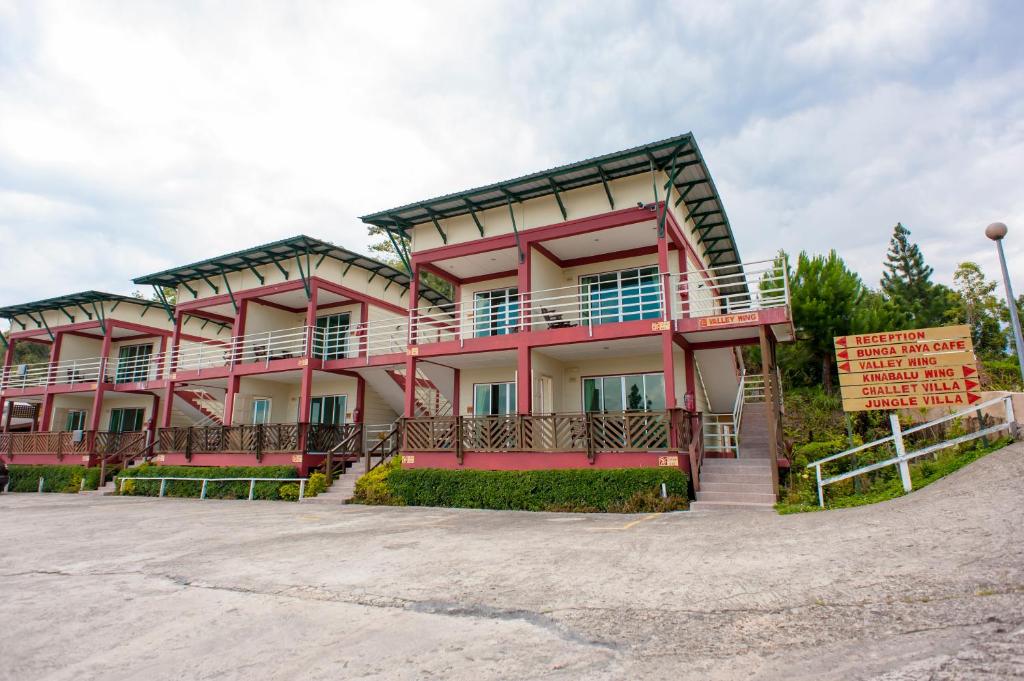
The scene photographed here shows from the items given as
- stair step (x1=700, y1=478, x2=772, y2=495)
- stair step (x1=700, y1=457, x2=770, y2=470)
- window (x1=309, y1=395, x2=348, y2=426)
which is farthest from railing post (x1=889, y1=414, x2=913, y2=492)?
window (x1=309, y1=395, x2=348, y2=426)

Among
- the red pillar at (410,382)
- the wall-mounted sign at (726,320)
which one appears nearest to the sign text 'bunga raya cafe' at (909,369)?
the wall-mounted sign at (726,320)

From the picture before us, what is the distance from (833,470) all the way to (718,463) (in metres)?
2.68

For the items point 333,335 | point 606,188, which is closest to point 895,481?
point 606,188

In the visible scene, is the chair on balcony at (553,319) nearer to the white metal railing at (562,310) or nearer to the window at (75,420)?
the white metal railing at (562,310)

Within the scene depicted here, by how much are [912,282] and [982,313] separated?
21.7 feet

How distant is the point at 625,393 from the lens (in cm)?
1759

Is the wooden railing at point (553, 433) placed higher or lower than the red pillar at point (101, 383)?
lower

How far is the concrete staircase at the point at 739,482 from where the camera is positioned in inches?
493

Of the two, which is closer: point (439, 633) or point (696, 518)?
point (439, 633)

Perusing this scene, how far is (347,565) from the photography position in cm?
734

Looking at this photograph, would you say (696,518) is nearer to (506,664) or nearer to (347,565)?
(347,565)

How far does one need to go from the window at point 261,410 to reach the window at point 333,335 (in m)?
3.20

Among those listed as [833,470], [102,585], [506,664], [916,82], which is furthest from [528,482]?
[916,82]

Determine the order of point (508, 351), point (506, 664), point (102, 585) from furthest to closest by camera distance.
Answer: point (508, 351), point (102, 585), point (506, 664)
